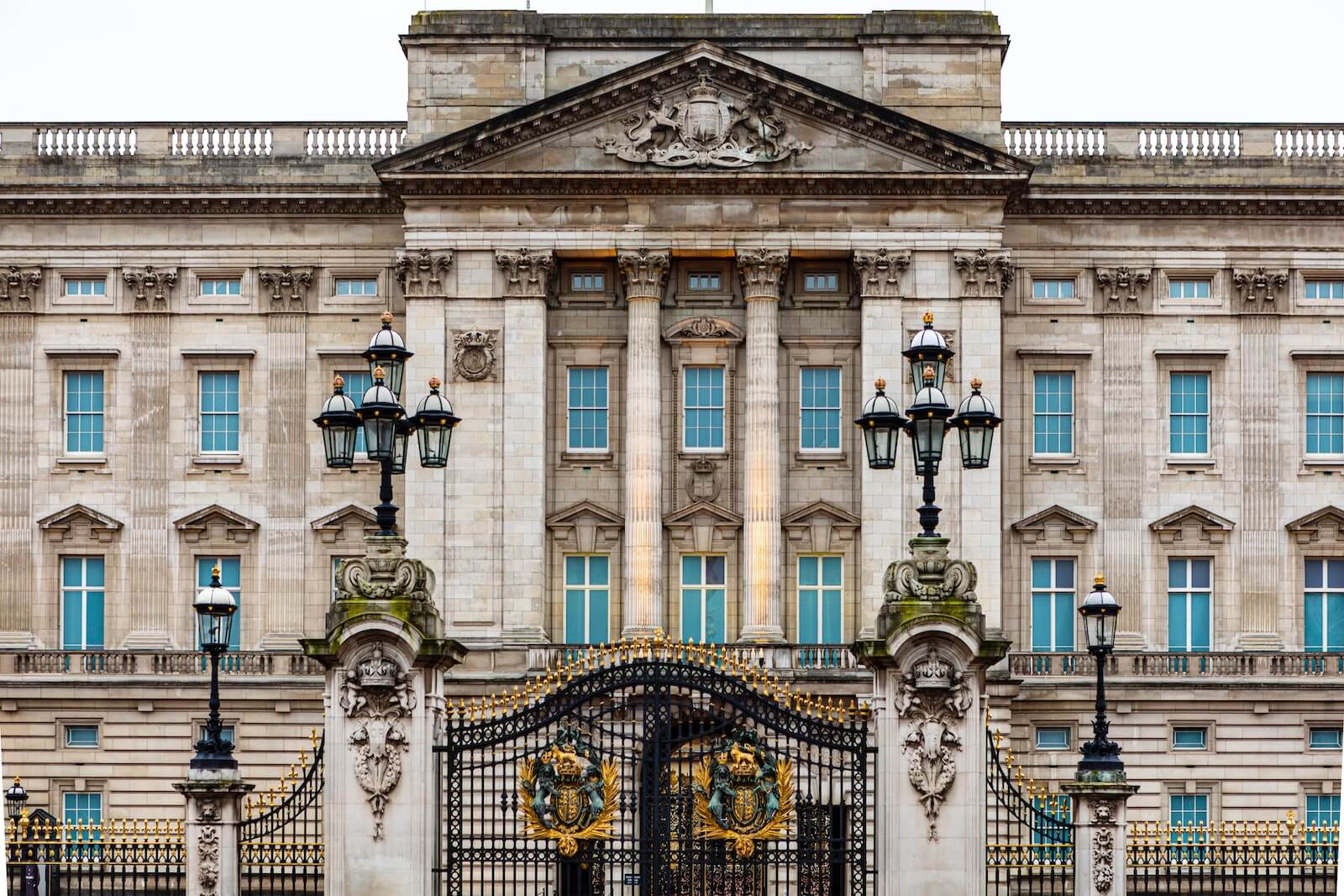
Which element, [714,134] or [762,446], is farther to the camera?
[714,134]

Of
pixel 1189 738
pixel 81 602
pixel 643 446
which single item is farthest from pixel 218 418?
Answer: pixel 1189 738

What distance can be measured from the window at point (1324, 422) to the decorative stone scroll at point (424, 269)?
20.7m

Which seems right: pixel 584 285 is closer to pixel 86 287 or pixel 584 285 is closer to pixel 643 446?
pixel 643 446

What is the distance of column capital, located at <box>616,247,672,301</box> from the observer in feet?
197

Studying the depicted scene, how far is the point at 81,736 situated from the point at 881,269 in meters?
21.5

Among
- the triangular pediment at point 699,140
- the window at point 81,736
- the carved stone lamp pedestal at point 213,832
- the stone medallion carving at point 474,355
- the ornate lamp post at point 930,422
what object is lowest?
the carved stone lamp pedestal at point 213,832

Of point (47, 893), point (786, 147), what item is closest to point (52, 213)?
point (786, 147)

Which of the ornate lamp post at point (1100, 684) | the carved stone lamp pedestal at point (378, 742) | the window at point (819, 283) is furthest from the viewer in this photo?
the window at point (819, 283)

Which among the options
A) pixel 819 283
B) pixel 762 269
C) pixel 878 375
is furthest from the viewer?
pixel 819 283

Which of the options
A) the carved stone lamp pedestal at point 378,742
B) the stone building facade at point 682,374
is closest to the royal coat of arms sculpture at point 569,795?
the carved stone lamp pedestal at point 378,742

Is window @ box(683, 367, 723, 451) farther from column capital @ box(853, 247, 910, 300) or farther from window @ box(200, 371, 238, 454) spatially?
window @ box(200, 371, 238, 454)

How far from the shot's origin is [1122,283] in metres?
62.2

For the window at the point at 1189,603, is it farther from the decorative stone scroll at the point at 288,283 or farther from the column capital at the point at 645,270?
the decorative stone scroll at the point at 288,283

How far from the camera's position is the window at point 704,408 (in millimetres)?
60812
